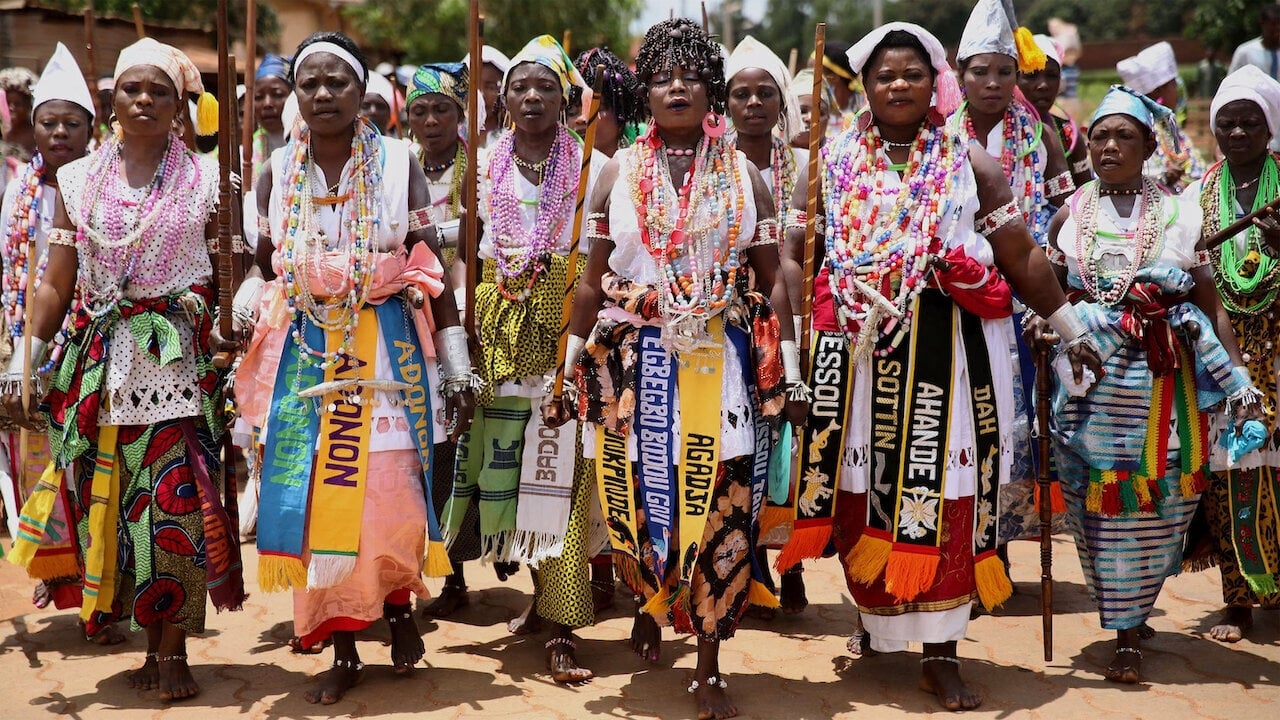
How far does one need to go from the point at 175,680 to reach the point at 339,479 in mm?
1092

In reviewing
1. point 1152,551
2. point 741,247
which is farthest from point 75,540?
point 1152,551

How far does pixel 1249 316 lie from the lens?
18.3 feet

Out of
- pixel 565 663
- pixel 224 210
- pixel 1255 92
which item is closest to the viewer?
A: pixel 224 210

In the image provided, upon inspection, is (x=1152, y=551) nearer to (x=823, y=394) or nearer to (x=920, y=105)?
(x=823, y=394)

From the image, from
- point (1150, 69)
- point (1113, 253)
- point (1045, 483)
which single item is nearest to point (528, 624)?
point (1045, 483)

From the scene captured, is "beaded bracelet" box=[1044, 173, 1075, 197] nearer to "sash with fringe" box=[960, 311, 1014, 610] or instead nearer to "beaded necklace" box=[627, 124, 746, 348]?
"sash with fringe" box=[960, 311, 1014, 610]

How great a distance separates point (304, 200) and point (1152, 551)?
3635 millimetres

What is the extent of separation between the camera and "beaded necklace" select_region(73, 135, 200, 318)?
4977mm

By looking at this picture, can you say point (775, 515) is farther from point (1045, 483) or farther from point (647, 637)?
point (1045, 483)

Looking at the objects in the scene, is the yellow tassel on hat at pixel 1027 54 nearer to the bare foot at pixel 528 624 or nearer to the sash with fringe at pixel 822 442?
the sash with fringe at pixel 822 442

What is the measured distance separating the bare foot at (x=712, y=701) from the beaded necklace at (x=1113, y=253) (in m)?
2.15

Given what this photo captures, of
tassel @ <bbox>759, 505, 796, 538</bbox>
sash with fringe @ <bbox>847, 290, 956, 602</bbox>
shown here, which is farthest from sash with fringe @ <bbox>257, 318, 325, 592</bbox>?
sash with fringe @ <bbox>847, 290, 956, 602</bbox>

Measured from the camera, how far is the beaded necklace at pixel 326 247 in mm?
4766

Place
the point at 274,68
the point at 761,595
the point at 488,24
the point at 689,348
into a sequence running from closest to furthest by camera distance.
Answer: the point at 689,348 < the point at 761,595 < the point at 274,68 < the point at 488,24
